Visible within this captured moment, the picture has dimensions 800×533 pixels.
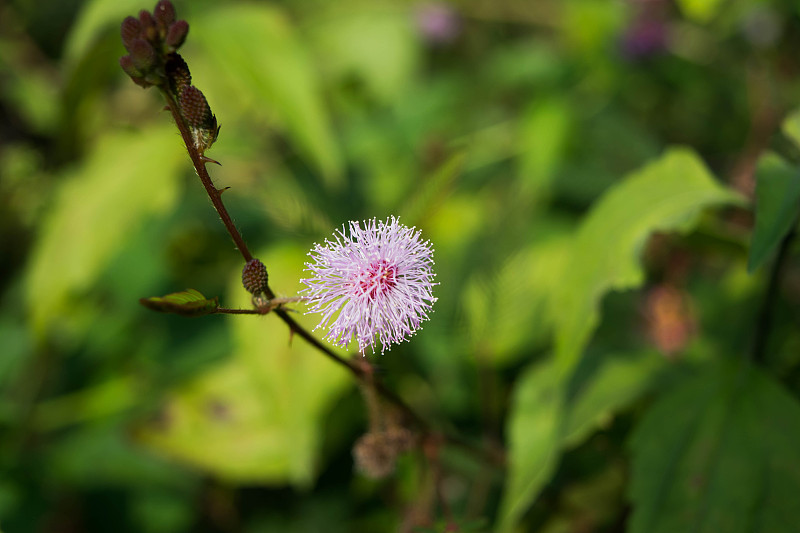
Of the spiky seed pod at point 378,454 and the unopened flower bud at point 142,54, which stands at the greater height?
the unopened flower bud at point 142,54

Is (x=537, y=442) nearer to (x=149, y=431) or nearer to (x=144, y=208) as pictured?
(x=149, y=431)

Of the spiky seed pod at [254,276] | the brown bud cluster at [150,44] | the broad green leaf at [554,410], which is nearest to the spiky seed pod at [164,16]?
the brown bud cluster at [150,44]

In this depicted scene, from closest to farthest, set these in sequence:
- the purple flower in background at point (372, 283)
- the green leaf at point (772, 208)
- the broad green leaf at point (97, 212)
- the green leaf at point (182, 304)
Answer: the green leaf at point (182, 304)
the purple flower in background at point (372, 283)
the green leaf at point (772, 208)
the broad green leaf at point (97, 212)

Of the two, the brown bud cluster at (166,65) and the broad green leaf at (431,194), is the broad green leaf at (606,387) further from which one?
the brown bud cluster at (166,65)

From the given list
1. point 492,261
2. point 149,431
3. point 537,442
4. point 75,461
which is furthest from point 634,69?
point 75,461

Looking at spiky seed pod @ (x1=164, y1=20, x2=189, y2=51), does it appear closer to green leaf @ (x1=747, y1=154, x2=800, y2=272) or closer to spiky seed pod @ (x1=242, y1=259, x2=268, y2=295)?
spiky seed pod @ (x1=242, y1=259, x2=268, y2=295)

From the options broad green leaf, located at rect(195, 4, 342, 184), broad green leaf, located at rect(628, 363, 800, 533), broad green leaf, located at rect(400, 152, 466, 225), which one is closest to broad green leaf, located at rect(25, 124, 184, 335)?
broad green leaf, located at rect(195, 4, 342, 184)
